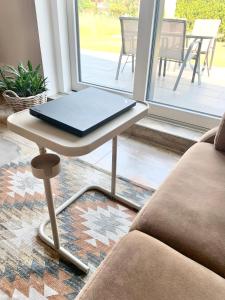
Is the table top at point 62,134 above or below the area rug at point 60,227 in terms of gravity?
above

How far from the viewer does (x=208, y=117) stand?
5.89 ft

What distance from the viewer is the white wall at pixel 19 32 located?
199 cm

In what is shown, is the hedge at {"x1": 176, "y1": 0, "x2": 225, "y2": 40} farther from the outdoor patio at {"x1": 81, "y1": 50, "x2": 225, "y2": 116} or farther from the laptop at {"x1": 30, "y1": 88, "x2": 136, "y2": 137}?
the laptop at {"x1": 30, "y1": 88, "x2": 136, "y2": 137}

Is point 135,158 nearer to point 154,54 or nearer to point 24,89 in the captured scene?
point 154,54

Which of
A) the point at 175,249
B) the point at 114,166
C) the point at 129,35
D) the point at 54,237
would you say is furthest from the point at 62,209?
the point at 129,35

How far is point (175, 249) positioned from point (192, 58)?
1612 mm

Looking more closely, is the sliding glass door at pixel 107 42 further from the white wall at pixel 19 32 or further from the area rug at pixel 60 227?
the area rug at pixel 60 227

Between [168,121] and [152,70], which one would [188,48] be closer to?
[152,70]

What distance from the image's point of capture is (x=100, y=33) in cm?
206

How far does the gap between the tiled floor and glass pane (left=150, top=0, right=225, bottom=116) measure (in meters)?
0.42

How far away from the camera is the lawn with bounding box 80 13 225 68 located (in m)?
1.95

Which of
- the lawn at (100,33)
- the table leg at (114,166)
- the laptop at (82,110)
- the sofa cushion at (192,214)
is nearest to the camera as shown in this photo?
the sofa cushion at (192,214)

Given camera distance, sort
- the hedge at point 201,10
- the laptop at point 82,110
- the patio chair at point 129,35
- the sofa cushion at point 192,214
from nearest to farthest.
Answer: the sofa cushion at point 192,214
the laptop at point 82,110
the hedge at point 201,10
the patio chair at point 129,35

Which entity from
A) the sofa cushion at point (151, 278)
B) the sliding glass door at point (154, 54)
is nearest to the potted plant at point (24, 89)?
the sliding glass door at point (154, 54)
